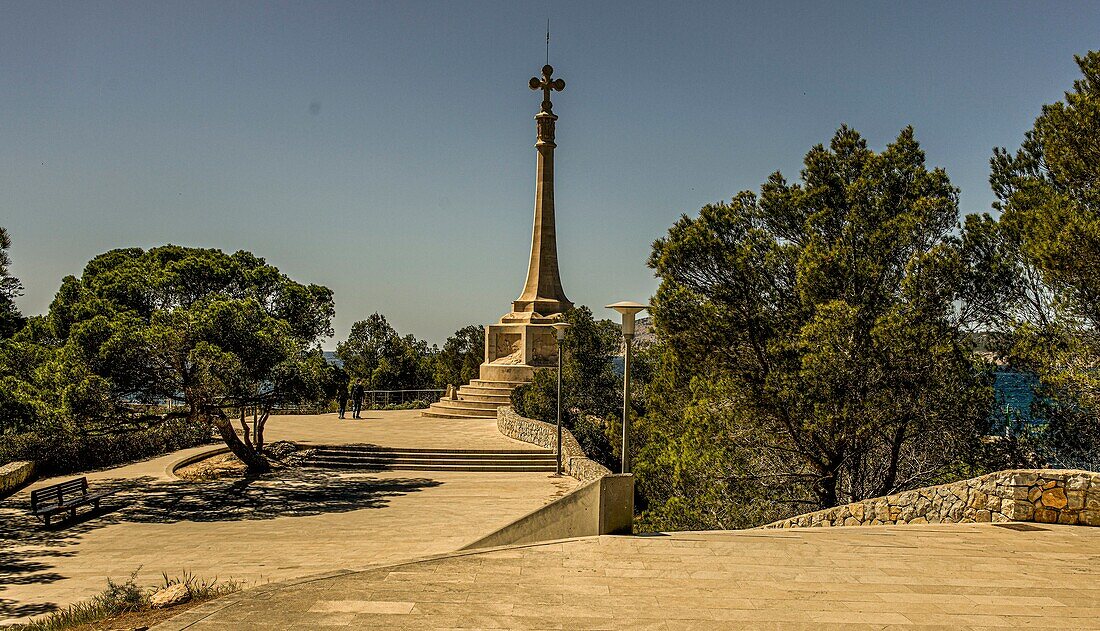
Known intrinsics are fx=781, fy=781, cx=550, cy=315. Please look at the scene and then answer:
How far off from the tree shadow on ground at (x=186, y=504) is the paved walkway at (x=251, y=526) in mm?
25

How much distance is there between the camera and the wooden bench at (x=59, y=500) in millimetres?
13148

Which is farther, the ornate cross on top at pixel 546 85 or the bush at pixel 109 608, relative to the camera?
the ornate cross on top at pixel 546 85

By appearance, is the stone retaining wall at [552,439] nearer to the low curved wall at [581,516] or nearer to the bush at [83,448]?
the low curved wall at [581,516]

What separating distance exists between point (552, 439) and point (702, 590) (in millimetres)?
15306

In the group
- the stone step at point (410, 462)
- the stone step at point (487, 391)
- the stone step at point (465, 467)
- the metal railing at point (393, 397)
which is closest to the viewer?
the stone step at point (465, 467)

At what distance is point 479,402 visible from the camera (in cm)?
3062

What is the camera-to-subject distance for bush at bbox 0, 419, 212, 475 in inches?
755

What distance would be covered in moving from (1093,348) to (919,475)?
3.58 metres

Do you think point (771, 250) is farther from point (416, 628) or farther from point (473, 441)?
point (416, 628)

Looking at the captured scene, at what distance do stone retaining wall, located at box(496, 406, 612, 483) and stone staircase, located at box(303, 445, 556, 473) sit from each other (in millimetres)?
547

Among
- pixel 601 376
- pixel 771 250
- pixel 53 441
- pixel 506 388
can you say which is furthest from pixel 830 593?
pixel 506 388

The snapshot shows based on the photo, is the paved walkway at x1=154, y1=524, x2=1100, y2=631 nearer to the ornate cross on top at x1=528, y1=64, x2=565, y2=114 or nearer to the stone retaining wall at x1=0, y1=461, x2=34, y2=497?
the stone retaining wall at x1=0, y1=461, x2=34, y2=497

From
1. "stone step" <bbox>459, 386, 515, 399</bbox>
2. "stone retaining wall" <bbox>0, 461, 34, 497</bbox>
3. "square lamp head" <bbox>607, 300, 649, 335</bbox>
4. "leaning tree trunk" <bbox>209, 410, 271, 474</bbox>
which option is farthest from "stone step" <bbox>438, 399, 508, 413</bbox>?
"square lamp head" <bbox>607, 300, 649, 335</bbox>

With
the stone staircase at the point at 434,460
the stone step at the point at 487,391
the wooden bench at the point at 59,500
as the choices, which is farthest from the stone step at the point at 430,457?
the stone step at the point at 487,391
